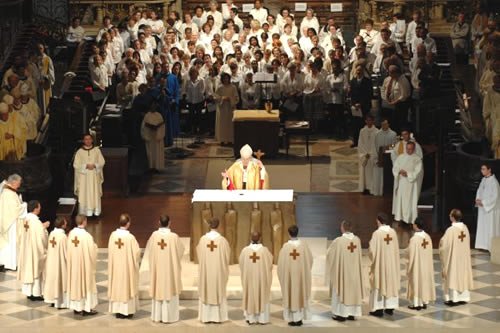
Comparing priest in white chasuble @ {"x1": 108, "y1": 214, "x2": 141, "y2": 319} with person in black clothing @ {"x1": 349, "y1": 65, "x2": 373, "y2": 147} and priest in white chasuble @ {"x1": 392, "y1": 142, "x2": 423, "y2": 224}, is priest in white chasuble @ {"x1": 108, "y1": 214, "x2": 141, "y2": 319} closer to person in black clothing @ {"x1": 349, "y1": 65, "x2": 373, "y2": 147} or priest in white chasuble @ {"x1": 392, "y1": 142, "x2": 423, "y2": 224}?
priest in white chasuble @ {"x1": 392, "y1": 142, "x2": 423, "y2": 224}

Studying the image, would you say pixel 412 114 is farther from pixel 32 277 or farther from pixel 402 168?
pixel 32 277

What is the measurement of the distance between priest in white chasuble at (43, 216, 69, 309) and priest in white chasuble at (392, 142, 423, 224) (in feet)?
20.1

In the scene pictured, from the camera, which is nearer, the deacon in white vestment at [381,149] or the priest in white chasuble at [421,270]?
the priest in white chasuble at [421,270]

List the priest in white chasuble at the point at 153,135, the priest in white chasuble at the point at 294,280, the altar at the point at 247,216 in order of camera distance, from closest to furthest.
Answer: the priest in white chasuble at the point at 294,280, the altar at the point at 247,216, the priest in white chasuble at the point at 153,135

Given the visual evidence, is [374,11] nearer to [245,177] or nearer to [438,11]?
[438,11]

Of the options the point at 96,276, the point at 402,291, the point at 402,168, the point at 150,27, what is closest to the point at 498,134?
the point at 402,168

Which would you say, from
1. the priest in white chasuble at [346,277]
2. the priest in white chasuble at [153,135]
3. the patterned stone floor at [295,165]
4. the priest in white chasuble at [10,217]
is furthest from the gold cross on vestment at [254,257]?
the priest in white chasuble at [153,135]

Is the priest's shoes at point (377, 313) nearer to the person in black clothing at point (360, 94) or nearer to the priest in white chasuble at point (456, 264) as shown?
the priest in white chasuble at point (456, 264)

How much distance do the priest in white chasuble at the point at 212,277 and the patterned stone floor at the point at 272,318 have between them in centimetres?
18

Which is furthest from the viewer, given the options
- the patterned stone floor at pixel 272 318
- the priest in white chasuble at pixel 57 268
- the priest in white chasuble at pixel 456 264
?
the priest in white chasuble at pixel 456 264

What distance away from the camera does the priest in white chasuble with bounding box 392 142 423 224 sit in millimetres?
26562

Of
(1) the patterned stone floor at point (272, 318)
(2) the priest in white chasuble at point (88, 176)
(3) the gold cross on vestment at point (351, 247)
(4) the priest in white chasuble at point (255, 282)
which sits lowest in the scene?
(1) the patterned stone floor at point (272, 318)

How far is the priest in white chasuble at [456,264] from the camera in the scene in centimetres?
2294

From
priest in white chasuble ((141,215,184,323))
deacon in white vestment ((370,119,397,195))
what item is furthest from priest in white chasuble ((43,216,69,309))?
deacon in white vestment ((370,119,397,195))
